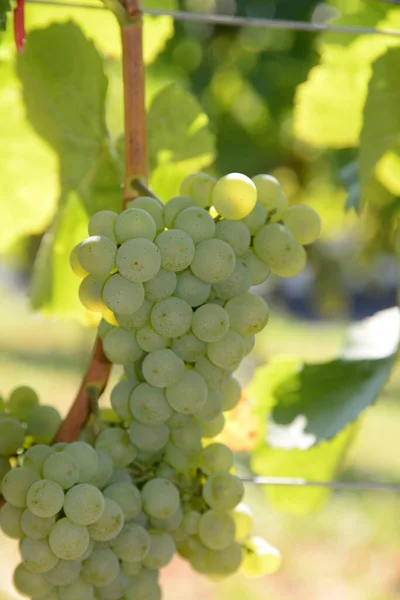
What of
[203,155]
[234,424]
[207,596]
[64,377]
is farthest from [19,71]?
[64,377]

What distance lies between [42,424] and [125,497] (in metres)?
0.10

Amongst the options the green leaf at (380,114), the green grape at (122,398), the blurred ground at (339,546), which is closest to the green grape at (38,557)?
the green grape at (122,398)

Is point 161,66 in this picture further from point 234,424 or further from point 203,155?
point 234,424

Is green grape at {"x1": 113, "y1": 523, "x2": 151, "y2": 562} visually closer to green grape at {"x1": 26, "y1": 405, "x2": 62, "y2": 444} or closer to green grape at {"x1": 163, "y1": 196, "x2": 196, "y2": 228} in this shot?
green grape at {"x1": 26, "y1": 405, "x2": 62, "y2": 444}

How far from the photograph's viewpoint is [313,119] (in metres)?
1.05

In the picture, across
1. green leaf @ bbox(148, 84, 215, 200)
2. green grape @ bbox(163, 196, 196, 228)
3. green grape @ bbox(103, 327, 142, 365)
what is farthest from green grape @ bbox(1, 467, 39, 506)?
green leaf @ bbox(148, 84, 215, 200)

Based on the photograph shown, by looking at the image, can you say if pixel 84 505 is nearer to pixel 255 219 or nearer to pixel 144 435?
pixel 144 435

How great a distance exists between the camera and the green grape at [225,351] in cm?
54

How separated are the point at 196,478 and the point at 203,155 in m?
0.33

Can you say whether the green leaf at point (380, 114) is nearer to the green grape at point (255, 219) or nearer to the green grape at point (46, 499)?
the green grape at point (255, 219)

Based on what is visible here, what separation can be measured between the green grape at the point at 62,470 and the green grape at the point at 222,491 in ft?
0.41

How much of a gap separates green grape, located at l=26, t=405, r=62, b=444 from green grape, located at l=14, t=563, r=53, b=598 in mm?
103

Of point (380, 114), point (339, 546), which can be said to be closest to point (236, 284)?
point (380, 114)

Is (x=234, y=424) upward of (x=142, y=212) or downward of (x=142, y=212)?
downward
